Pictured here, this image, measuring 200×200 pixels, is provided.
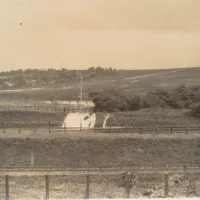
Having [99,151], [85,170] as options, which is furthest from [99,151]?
[85,170]

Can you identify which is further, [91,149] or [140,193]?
[91,149]

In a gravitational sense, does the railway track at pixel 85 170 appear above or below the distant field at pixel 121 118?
below

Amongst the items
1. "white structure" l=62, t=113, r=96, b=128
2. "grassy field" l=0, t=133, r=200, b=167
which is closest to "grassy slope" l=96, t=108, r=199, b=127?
"white structure" l=62, t=113, r=96, b=128

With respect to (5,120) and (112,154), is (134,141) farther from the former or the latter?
(5,120)

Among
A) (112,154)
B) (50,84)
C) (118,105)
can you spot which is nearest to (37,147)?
(112,154)

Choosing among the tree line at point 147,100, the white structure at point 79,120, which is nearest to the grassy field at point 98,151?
the white structure at point 79,120

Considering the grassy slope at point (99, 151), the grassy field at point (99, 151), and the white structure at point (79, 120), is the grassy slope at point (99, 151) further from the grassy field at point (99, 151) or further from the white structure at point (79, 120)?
the white structure at point (79, 120)

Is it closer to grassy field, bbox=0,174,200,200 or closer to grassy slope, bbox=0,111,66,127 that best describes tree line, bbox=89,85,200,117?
grassy slope, bbox=0,111,66,127

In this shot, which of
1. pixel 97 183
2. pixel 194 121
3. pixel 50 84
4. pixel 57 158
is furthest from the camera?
pixel 50 84

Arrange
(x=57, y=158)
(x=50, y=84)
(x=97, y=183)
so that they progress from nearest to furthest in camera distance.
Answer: (x=97, y=183) → (x=57, y=158) → (x=50, y=84)

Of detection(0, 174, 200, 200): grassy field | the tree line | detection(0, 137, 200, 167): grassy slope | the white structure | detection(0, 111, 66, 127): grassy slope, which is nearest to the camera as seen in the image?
detection(0, 174, 200, 200): grassy field

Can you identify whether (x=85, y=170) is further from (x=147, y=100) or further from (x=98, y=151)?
(x=147, y=100)
